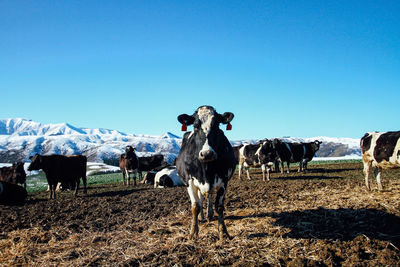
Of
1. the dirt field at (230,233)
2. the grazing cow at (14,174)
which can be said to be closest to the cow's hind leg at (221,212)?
the dirt field at (230,233)

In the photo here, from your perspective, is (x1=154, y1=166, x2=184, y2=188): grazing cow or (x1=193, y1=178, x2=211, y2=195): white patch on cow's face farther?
(x1=154, y1=166, x2=184, y2=188): grazing cow

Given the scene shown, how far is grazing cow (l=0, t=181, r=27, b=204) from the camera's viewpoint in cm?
1194

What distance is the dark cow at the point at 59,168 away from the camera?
13383 mm

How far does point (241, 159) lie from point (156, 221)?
500 inches

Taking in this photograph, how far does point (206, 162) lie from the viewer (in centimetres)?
553

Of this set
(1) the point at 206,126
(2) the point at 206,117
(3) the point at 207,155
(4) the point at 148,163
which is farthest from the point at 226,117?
(4) the point at 148,163

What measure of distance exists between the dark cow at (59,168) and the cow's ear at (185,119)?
9950mm

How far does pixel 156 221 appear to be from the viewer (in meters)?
7.33

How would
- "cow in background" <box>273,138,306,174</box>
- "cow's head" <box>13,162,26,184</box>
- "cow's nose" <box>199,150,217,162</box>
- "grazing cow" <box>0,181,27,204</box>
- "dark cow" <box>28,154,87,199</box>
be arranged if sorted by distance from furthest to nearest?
"cow in background" <box>273,138,306,174</box> → "cow's head" <box>13,162,26,184</box> → "dark cow" <box>28,154,87,199</box> → "grazing cow" <box>0,181,27,204</box> → "cow's nose" <box>199,150,217,162</box>

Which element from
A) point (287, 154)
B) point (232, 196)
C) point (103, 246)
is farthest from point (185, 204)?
point (287, 154)

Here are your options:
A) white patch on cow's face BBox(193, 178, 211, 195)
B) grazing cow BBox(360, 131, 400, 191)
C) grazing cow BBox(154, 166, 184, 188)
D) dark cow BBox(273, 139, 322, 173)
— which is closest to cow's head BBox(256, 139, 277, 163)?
dark cow BBox(273, 139, 322, 173)

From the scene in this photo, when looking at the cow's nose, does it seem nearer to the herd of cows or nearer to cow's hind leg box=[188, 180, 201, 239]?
the herd of cows

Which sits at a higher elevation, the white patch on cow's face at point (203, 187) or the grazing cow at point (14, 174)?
the white patch on cow's face at point (203, 187)

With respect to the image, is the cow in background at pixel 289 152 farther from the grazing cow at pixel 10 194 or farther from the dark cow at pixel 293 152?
the grazing cow at pixel 10 194
